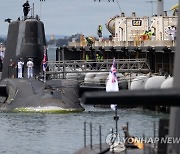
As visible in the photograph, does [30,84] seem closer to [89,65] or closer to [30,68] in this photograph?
[30,68]

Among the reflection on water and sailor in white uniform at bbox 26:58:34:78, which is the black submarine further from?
the reflection on water

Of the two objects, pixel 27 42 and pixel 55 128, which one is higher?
pixel 27 42

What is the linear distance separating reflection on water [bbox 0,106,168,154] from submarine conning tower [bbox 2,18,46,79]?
5.10 m

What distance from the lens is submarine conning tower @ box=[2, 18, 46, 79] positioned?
137ft

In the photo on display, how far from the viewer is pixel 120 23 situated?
75625 mm

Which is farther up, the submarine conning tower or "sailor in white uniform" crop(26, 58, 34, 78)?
the submarine conning tower

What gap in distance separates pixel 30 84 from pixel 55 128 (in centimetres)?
853

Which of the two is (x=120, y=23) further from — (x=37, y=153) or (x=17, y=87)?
(x=37, y=153)

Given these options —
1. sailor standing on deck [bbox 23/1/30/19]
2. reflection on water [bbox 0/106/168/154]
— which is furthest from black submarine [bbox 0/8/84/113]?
reflection on water [bbox 0/106/168/154]

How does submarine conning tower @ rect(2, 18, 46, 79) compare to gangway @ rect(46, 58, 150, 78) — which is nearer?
submarine conning tower @ rect(2, 18, 46, 79)

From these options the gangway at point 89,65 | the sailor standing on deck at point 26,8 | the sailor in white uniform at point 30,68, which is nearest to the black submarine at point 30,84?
the sailor in white uniform at point 30,68

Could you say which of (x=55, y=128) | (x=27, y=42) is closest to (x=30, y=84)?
(x=27, y=42)

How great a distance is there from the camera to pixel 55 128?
31.0 m

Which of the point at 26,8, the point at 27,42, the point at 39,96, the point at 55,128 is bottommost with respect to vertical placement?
the point at 55,128
